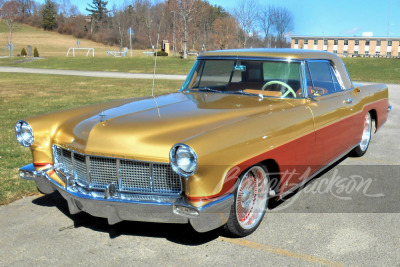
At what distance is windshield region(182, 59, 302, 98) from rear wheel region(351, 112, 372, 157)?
7.26ft

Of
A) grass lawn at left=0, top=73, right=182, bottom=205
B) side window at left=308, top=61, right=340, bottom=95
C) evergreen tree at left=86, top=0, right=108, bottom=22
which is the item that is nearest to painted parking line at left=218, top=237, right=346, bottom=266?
side window at left=308, top=61, right=340, bottom=95

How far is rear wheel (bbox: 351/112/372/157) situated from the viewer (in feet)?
19.7

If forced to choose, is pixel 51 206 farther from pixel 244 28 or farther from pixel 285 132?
pixel 244 28

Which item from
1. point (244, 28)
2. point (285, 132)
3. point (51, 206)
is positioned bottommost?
point (51, 206)

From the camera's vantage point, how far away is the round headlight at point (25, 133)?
3867mm

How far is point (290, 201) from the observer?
4285 mm

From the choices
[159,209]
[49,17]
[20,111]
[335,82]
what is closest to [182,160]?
[159,209]

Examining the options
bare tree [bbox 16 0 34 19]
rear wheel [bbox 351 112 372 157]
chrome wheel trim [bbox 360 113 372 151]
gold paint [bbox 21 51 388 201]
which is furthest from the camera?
bare tree [bbox 16 0 34 19]

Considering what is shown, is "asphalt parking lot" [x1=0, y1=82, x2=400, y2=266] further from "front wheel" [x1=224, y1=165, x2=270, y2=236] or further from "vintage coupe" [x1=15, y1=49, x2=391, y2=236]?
"vintage coupe" [x1=15, y1=49, x2=391, y2=236]

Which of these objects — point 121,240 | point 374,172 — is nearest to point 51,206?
point 121,240

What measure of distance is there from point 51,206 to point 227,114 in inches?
83.6

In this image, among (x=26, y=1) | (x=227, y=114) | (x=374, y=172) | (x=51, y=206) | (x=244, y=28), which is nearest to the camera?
(x=227, y=114)

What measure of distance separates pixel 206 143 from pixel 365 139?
418 centimetres

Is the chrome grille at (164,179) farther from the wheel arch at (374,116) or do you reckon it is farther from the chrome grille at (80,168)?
the wheel arch at (374,116)
